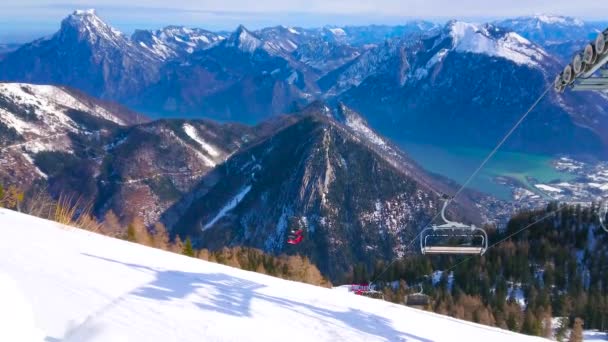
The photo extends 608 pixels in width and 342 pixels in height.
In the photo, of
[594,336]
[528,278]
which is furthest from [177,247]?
[528,278]

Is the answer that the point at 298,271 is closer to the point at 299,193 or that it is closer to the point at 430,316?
the point at 430,316

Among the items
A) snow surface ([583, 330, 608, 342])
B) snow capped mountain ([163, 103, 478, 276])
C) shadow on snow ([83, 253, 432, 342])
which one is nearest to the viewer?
shadow on snow ([83, 253, 432, 342])

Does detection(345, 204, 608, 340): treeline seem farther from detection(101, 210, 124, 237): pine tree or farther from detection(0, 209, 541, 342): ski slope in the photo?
detection(0, 209, 541, 342): ski slope

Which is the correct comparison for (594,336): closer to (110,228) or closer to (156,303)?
(110,228)

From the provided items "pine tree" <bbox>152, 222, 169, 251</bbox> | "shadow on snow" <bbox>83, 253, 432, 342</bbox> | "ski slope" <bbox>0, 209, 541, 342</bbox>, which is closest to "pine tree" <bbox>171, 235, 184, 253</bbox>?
"pine tree" <bbox>152, 222, 169, 251</bbox>

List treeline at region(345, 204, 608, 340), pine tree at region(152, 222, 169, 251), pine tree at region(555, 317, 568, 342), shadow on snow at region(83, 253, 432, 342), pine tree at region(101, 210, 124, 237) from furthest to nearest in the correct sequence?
treeline at region(345, 204, 608, 340) < pine tree at region(555, 317, 568, 342) < pine tree at region(152, 222, 169, 251) < pine tree at region(101, 210, 124, 237) < shadow on snow at region(83, 253, 432, 342)

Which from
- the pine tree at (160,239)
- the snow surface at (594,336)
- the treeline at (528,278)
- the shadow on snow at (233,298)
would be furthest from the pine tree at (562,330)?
the shadow on snow at (233,298)

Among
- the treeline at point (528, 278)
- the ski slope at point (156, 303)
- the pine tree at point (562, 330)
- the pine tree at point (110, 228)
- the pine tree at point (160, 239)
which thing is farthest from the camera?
the treeline at point (528, 278)

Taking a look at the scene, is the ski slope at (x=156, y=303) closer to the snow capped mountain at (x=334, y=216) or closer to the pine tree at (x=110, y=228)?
the pine tree at (x=110, y=228)
